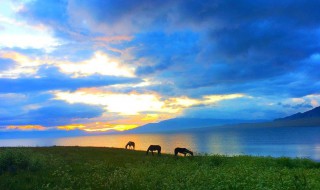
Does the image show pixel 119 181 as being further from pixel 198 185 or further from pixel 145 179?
pixel 198 185

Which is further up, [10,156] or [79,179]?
[10,156]

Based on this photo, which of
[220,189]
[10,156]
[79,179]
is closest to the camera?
[220,189]

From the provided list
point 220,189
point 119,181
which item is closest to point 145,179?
point 119,181

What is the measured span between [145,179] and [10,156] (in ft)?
42.0

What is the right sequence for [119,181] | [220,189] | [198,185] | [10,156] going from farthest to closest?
1. [10,156]
2. [119,181]
3. [198,185]
4. [220,189]

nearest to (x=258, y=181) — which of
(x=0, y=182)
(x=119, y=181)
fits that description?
(x=119, y=181)

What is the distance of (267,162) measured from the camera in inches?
1404

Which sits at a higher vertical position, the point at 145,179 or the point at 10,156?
the point at 10,156

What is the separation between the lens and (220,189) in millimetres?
18031

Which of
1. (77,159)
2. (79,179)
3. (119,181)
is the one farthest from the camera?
(77,159)

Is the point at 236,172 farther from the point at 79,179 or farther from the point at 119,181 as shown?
the point at 79,179

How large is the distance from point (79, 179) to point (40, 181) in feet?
8.42

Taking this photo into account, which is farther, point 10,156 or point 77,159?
point 77,159

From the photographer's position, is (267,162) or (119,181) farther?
(267,162)
